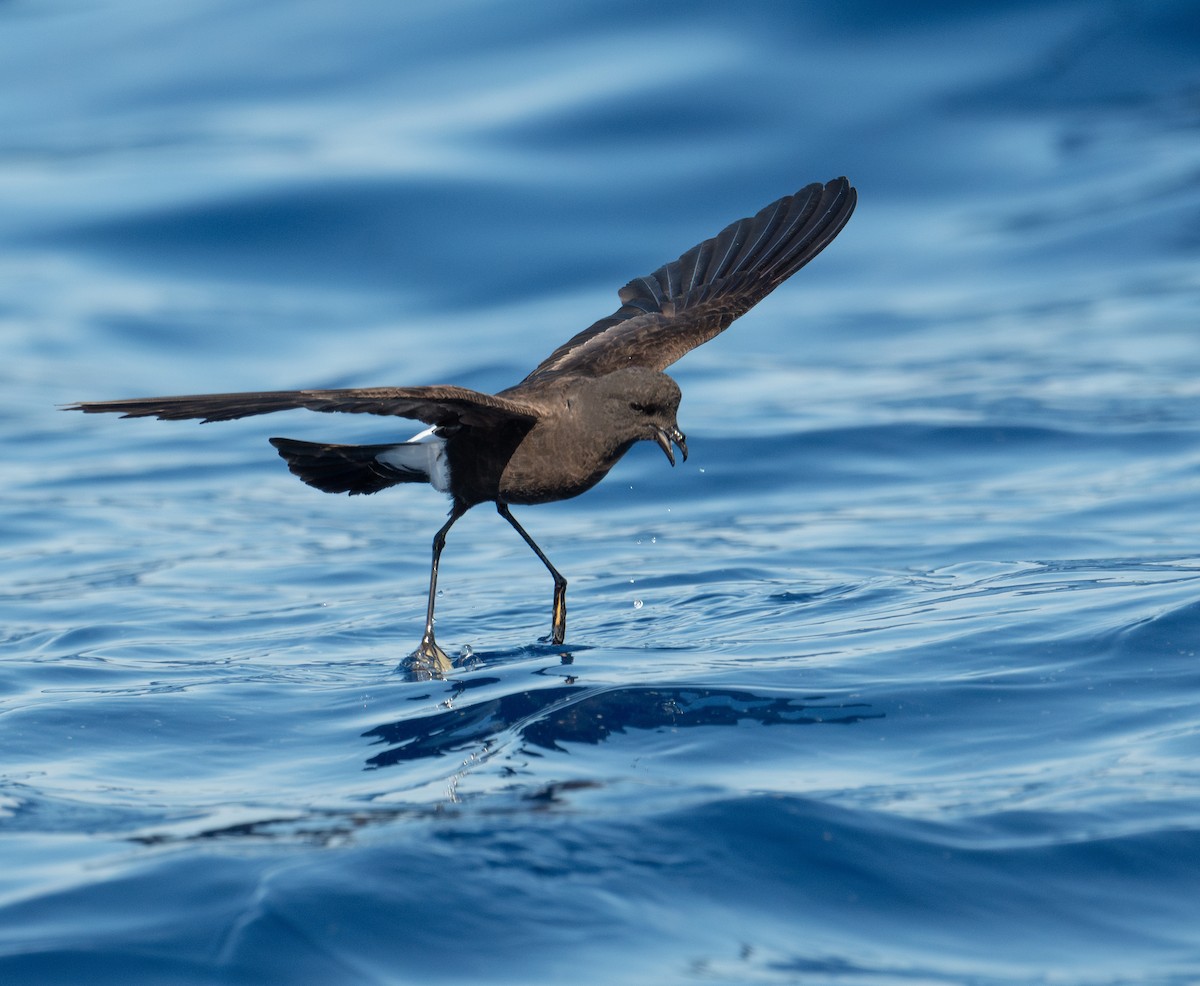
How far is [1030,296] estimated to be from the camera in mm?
12258

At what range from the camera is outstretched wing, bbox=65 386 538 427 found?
4039 mm

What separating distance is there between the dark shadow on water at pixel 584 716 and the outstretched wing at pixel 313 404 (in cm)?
89

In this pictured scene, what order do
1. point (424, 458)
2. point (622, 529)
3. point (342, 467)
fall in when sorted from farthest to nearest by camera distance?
point (622, 529)
point (342, 467)
point (424, 458)

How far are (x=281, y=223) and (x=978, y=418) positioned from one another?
5.84m

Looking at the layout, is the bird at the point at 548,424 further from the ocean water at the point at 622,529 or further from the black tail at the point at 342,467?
the ocean water at the point at 622,529

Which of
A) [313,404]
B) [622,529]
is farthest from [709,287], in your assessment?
[313,404]

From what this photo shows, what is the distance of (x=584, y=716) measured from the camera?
4516 mm

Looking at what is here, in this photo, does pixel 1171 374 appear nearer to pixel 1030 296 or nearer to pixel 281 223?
pixel 1030 296

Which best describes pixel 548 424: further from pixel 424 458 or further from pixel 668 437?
pixel 424 458

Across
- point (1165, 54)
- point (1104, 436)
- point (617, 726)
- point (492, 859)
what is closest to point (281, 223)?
→ point (1104, 436)

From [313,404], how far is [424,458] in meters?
1.58

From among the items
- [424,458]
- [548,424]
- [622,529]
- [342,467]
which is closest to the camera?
[548,424]

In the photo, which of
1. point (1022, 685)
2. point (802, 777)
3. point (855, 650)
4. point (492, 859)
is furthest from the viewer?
point (855, 650)

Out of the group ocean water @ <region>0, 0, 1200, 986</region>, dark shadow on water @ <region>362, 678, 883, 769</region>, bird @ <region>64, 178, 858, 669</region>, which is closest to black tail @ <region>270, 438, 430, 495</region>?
bird @ <region>64, 178, 858, 669</region>
